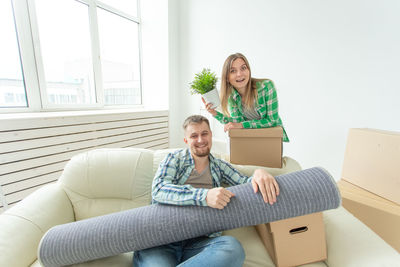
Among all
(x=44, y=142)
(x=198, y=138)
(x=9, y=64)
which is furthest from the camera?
(x=9, y=64)

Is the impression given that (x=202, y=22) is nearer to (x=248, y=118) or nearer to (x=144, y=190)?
(x=248, y=118)

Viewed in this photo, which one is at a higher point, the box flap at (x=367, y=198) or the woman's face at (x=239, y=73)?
the woman's face at (x=239, y=73)

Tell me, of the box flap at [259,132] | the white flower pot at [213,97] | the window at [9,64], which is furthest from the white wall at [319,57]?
the window at [9,64]

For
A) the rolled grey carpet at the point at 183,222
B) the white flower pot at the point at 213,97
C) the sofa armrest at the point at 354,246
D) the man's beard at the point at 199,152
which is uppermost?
the white flower pot at the point at 213,97

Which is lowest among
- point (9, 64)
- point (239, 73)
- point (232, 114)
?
point (232, 114)

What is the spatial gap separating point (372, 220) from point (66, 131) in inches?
95.2

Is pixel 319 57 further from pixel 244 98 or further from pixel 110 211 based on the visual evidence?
pixel 110 211

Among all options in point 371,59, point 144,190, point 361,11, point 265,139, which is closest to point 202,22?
point 361,11

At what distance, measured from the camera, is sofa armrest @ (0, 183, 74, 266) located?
76cm

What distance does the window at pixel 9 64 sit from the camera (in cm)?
168

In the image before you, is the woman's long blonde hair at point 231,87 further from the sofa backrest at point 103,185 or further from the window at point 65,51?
the window at point 65,51

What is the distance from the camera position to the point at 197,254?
75 centimetres

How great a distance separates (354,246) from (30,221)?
1389 millimetres

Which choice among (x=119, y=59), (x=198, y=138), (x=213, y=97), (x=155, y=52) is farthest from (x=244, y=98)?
(x=119, y=59)
